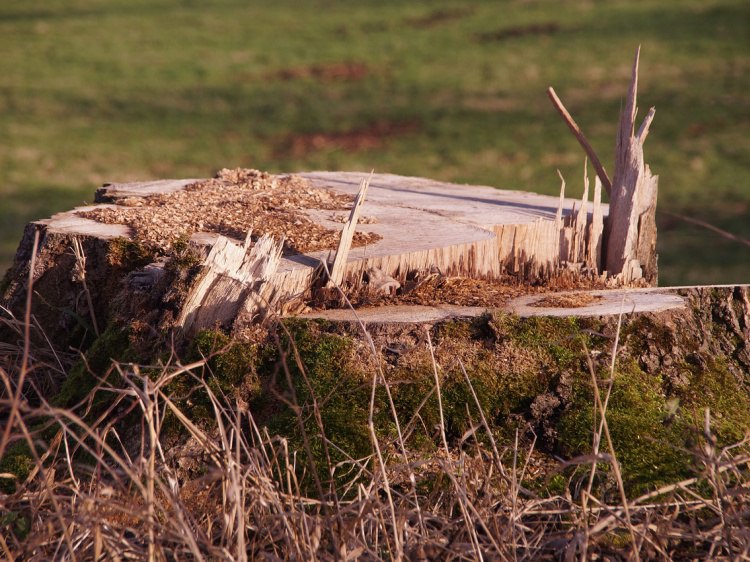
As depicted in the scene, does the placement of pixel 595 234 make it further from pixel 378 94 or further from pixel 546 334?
pixel 378 94

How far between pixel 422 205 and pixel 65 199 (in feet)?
23.6

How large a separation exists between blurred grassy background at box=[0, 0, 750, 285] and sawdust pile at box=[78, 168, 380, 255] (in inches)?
177

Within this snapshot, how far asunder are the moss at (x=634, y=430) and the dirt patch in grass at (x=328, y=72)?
1322 centimetres

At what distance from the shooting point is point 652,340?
2.58m

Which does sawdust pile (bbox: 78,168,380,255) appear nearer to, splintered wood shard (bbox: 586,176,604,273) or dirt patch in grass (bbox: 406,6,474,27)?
splintered wood shard (bbox: 586,176,604,273)

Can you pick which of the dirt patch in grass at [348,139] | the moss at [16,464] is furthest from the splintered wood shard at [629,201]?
the dirt patch in grass at [348,139]

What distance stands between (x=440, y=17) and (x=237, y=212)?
1688 centimetres

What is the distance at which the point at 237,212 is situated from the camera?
10.5 ft

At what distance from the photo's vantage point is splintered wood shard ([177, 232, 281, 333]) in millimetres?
2494

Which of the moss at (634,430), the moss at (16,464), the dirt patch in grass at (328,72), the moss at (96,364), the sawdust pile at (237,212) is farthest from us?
the dirt patch in grass at (328,72)

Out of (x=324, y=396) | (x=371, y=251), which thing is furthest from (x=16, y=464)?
(x=371, y=251)

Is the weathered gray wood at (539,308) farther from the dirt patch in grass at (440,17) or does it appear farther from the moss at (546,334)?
the dirt patch in grass at (440,17)

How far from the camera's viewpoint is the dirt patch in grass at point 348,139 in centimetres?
1197

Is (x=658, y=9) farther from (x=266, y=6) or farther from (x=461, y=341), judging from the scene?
(x=461, y=341)
